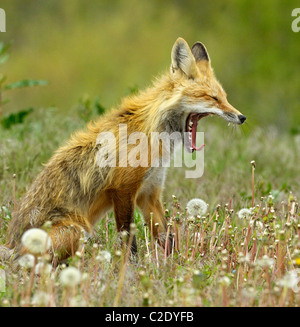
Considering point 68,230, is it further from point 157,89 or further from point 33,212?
point 157,89

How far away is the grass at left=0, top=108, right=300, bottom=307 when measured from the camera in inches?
140

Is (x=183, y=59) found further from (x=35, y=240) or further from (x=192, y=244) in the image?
(x=35, y=240)

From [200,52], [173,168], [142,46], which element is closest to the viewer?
[200,52]

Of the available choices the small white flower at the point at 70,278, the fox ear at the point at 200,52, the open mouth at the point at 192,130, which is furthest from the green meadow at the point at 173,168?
the open mouth at the point at 192,130

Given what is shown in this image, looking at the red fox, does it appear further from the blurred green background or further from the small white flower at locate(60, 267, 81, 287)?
the blurred green background

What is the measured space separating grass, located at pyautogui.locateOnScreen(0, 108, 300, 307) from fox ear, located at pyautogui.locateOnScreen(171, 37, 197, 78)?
116cm

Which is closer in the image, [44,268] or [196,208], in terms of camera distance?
[44,268]

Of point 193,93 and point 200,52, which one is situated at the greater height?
point 200,52

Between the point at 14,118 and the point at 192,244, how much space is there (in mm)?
4485

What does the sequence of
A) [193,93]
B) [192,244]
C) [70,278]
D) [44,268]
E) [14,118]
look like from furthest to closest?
[14,118]
[193,93]
[192,244]
[44,268]
[70,278]

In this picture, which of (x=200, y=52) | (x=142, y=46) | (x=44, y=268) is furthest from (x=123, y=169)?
(x=142, y=46)

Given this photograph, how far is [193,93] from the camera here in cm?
491

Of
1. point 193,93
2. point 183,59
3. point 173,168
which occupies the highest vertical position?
point 183,59

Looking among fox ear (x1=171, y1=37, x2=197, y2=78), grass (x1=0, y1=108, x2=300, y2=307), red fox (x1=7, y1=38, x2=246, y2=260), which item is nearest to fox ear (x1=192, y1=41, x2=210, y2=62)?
red fox (x1=7, y1=38, x2=246, y2=260)
